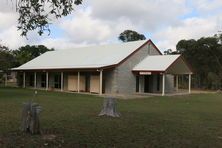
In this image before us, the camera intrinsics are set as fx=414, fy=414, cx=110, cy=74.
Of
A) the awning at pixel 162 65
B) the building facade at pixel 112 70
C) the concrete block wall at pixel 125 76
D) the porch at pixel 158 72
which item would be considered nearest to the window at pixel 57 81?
the building facade at pixel 112 70

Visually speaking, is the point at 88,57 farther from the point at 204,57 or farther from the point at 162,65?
the point at 204,57

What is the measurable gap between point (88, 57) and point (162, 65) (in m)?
8.77

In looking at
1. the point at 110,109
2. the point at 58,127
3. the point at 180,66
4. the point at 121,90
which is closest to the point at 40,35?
the point at 58,127

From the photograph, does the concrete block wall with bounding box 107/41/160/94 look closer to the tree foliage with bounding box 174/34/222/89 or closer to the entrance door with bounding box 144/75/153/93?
the entrance door with bounding box 144/75/153/93

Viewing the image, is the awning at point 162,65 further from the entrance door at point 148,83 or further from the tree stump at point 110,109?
the tree stump at point 110,109

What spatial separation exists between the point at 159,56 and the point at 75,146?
1325 inches

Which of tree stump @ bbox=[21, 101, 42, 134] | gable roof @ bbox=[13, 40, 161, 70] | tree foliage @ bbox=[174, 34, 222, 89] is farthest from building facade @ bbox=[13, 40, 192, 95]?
tree stump @ bbox=[21, 101, 42, 134]

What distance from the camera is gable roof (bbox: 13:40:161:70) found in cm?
4038

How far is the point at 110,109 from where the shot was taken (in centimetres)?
1602

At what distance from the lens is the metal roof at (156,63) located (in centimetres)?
3918

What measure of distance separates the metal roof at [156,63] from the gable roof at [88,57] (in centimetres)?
158

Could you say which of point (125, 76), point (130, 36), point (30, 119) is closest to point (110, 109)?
point (30, 119)

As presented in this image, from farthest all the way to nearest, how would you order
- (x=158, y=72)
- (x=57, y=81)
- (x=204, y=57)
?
(x=204, y=57), (x=57, y=81), (x=158, y=72)

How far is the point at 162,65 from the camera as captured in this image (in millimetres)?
39562
